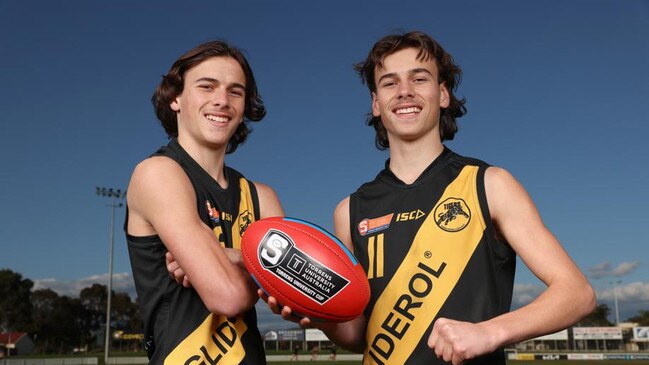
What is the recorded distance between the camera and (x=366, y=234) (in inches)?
129

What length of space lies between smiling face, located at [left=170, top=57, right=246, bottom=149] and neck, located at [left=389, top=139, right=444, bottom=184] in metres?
0.95

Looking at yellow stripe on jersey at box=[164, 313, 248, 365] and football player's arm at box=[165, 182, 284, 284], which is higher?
football player's arm at box=[165, 182, 284, 284]

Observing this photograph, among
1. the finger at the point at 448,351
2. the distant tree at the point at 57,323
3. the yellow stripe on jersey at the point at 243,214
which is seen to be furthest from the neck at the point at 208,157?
the distant tree at the point at 57,323

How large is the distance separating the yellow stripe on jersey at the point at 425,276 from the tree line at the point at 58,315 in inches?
2700

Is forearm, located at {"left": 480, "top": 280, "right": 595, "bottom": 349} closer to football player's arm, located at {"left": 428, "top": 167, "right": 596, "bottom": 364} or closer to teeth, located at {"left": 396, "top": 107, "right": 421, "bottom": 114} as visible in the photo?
football player's arm, located at {"left": 428, "top": 167, "right": 596, "bottom": 364}

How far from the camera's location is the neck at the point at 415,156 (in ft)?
10.9

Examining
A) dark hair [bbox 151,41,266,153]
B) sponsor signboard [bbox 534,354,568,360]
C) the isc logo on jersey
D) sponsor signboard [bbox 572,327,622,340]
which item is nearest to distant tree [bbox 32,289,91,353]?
sponsor signboard [bbox 534,354,568,360]

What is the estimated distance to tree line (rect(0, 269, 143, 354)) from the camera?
67.1 meters

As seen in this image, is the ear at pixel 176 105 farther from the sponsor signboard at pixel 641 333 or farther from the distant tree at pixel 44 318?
the distant tree at pixel 44 318

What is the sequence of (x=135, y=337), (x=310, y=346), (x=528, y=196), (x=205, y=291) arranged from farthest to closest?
(x=310, y=346) → (x=135, y=337) → (x=528, y=196) → (x=205, y=291)

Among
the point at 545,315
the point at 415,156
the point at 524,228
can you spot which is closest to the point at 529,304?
the point at 545,315

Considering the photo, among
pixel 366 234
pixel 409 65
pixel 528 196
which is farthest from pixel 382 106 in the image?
pixel 528 196

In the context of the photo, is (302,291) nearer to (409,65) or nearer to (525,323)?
(525,323)

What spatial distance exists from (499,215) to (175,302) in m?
1.63
